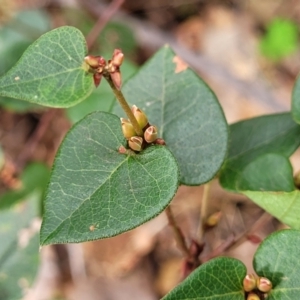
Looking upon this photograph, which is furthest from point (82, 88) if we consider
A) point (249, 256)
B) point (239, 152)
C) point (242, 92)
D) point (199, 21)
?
point (199, 21)

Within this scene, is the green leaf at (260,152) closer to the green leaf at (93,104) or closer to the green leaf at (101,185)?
the green leaf at (101,185)

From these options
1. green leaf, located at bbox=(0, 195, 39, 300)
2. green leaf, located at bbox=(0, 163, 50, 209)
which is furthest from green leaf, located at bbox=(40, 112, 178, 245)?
green leaf, located at bbox=(0, 163, 50, 209)

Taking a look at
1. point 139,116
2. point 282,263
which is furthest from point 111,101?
point 282,263

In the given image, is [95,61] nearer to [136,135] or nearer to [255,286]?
[136,135]

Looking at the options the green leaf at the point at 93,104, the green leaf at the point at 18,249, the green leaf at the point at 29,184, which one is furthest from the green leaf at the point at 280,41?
the green leaf at the point at 18,249

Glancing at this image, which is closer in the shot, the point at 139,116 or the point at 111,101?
the point at 139,116

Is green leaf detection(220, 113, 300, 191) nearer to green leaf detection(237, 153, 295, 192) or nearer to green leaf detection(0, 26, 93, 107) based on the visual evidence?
green leaf detection(237, 153, 295, 192)
